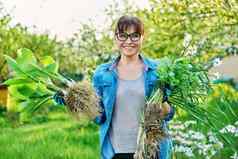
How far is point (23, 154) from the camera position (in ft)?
26.9

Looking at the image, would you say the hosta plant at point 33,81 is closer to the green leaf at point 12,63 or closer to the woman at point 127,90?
the green leaf at point 12,63

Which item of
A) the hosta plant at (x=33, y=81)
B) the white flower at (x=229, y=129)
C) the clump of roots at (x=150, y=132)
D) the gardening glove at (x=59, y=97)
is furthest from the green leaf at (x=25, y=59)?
the white flower at (x=229, y=129)

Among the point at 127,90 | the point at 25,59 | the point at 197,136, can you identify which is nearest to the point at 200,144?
the point at 197,136

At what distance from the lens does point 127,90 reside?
3883 mm

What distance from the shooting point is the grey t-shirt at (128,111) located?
12.7 ft

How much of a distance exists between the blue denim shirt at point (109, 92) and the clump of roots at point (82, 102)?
48 millimetres

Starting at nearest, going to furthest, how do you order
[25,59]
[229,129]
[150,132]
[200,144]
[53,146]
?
[150,132], [25,59], [229,129], [200,144], [53,146]

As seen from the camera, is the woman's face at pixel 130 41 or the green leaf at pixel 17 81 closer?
the woman's face at pixel 130 41

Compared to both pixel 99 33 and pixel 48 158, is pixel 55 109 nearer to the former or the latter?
pixel 99 33

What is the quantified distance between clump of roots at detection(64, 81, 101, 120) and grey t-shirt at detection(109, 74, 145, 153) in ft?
0.49

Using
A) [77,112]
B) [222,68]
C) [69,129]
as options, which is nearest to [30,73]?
[77,112]

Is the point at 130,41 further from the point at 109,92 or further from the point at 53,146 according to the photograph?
the point at 53,146

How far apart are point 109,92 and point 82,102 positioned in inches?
7.1

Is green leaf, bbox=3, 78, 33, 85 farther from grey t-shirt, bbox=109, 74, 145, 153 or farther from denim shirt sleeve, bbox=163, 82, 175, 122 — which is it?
denim shirt sleeve, bbox=163, 82, 175, 122
